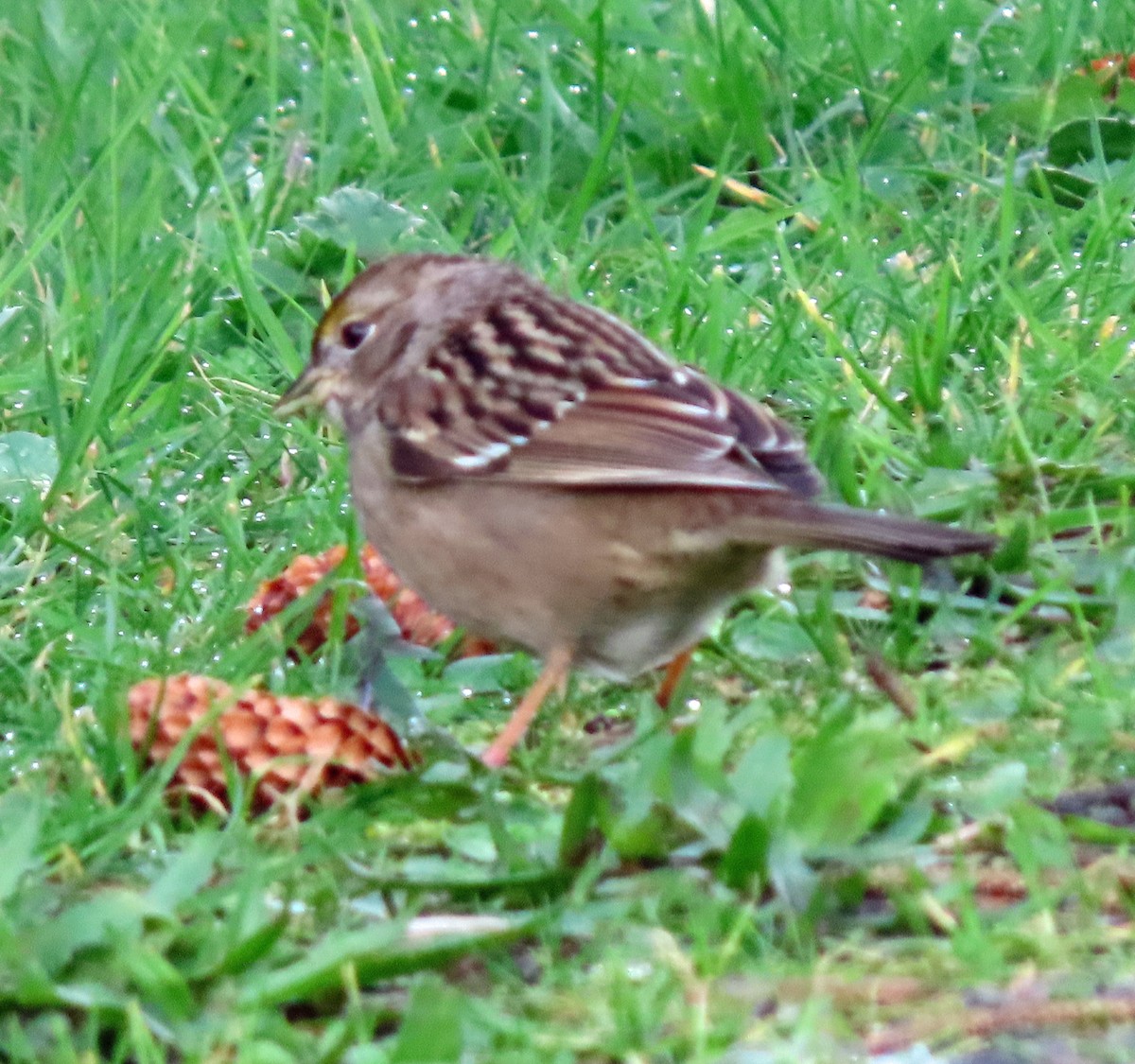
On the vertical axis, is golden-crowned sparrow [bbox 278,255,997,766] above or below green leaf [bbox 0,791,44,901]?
below

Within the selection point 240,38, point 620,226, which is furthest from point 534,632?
point 240,38

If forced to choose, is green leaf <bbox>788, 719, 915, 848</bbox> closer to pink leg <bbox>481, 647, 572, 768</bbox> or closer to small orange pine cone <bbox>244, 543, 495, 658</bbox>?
pink leg <bbox>481, 647, 572, 768</bbox>

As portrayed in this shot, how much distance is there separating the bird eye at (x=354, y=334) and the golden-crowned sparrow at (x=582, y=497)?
28cm

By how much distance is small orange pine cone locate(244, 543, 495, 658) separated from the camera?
381 centimetres

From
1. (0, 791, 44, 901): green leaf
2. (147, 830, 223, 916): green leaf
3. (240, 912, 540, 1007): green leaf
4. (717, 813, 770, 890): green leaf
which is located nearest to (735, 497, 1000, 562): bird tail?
(717, 813, 770, 890): green leaf

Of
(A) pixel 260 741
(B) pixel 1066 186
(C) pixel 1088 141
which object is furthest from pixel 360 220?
(A) pixel 260 741

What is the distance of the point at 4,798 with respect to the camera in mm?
3053

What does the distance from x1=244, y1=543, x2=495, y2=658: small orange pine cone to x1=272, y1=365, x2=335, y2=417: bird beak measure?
298 mm

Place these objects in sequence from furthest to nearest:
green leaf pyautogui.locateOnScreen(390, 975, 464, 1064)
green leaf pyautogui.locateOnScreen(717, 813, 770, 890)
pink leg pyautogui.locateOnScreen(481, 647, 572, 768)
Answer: pink leg pyautogui.locateOnScreen(481, 647, 572, 768) → green leaf pyautogui.locateOnScreen(717, 813, 770, 890) → green leaf pyautogui.locateOnScreen(390, 975, 464, 1064)

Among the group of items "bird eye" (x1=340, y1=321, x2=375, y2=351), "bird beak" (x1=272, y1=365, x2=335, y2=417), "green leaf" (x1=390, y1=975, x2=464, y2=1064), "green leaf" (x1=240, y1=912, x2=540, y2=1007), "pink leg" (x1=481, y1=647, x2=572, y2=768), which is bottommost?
"pink leg" (x1=481, y1=647, x2=572, y2=768)

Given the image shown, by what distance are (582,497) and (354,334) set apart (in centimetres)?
86

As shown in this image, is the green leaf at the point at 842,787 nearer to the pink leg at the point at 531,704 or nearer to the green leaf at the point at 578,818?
the green leaf at the point at 578,818

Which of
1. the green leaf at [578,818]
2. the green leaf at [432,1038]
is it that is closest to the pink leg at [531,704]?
the green leaf at [578,818]

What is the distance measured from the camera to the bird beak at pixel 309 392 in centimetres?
421
